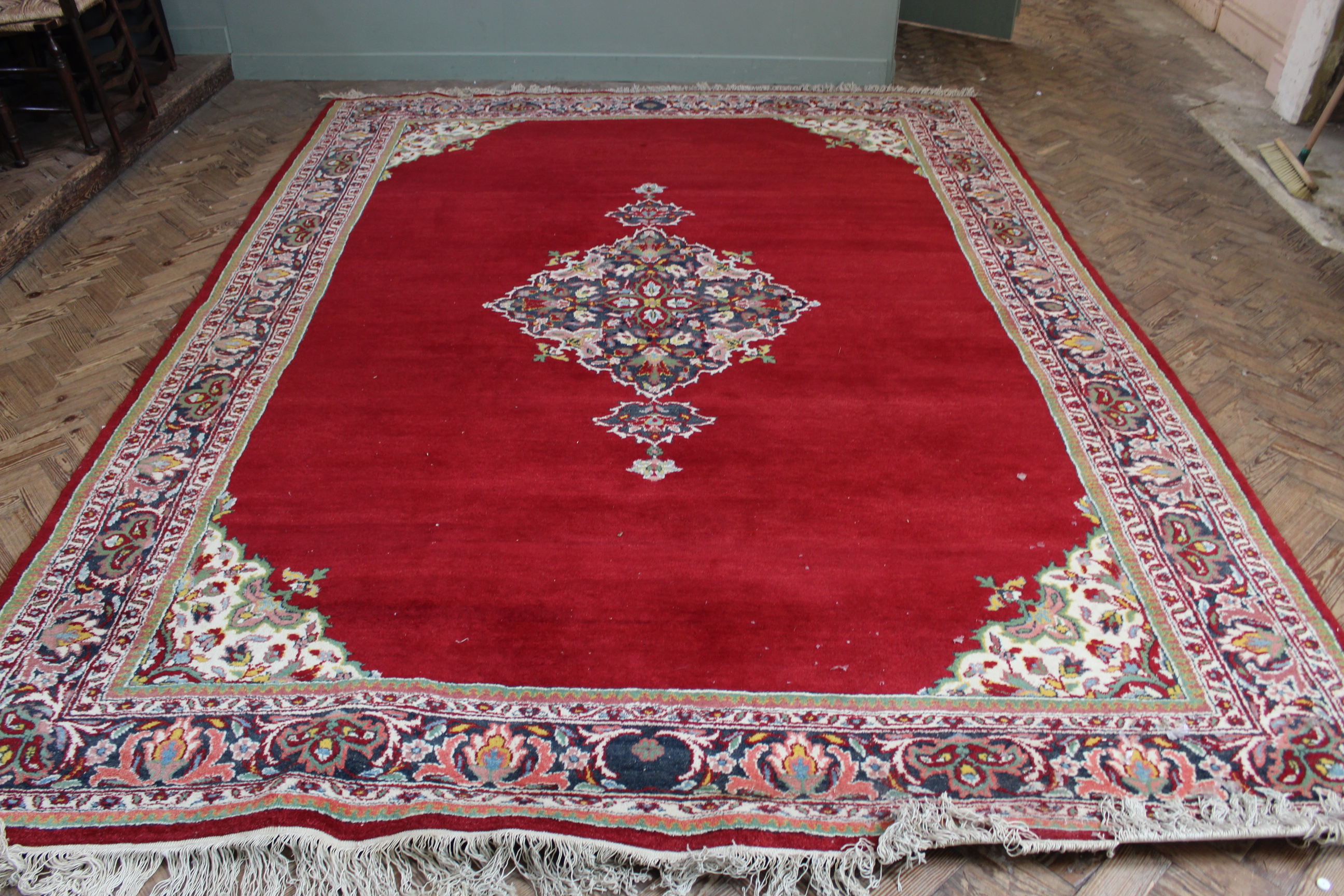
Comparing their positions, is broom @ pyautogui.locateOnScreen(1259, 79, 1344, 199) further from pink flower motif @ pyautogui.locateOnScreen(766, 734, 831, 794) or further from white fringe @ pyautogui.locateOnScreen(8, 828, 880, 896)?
white fringe @ pyautogui.locateOnScreen(8, 828, 880, 896)

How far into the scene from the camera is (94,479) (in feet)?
7.91

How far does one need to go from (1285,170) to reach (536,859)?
4.01 meters

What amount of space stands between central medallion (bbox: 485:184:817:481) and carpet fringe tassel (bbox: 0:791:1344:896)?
3.47ft

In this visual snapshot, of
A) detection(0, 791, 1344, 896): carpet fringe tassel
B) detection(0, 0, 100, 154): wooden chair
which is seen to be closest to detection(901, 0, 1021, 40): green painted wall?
detection(0, 0, 100, 154): wooden chair

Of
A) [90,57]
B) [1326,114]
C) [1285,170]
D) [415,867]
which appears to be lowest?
[415,867]

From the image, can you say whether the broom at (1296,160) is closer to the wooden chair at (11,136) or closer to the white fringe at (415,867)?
the white fringe at (415,867)

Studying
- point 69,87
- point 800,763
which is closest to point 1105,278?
point 800,763

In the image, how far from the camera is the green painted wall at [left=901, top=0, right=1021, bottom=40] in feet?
17.8

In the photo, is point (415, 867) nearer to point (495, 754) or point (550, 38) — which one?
point (495, 754)

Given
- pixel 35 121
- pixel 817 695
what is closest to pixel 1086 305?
pixel 817 695

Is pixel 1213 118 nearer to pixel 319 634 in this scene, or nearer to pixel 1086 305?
pixel 1086 305

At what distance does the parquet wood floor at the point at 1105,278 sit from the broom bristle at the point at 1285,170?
0.40 feet

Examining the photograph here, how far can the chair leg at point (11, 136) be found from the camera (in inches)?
140

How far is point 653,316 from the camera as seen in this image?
3.05m
